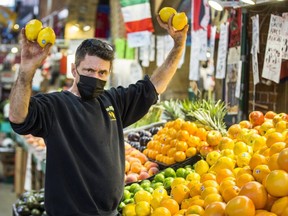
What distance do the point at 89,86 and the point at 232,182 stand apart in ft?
3.07

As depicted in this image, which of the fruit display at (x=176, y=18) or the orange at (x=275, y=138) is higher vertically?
the fruit display at (x=176, y=18)

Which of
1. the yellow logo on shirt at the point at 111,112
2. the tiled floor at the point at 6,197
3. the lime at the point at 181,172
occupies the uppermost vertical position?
the yellow logo on shirt at the point at 111,112

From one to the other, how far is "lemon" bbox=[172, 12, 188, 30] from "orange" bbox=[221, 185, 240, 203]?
3.64 ft

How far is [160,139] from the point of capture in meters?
4.99

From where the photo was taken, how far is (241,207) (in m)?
2.40

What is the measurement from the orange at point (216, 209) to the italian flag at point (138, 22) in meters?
5.68

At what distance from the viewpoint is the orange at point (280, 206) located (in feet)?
7.80

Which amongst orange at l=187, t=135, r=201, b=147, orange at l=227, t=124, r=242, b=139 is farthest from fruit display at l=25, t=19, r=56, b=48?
orange at l=187, t=135, r=201, b=147

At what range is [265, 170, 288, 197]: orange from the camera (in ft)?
7.95

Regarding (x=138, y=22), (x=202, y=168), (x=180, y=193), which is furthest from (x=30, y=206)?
(x=138, y=22)

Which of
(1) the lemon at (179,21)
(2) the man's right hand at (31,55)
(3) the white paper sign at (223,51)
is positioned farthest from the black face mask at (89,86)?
(3) the white paper sign at (223,51)

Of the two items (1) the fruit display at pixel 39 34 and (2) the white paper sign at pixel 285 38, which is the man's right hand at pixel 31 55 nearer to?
(1) the fruit display at pixel 39 34

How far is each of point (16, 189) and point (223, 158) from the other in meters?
6.80

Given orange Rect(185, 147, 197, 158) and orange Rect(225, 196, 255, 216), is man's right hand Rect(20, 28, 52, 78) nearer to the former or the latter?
orange Rect(225, 196, 255, 216)
